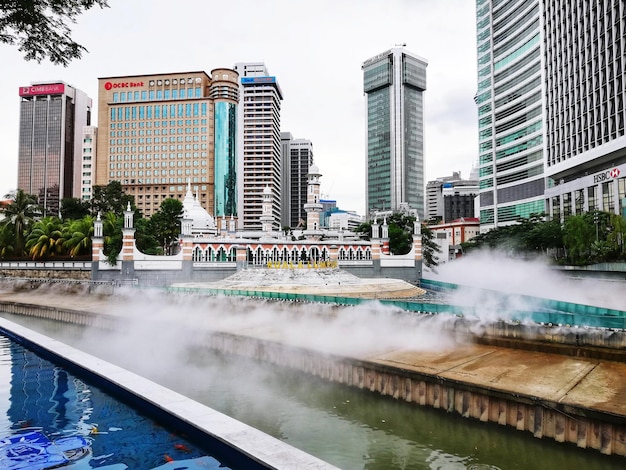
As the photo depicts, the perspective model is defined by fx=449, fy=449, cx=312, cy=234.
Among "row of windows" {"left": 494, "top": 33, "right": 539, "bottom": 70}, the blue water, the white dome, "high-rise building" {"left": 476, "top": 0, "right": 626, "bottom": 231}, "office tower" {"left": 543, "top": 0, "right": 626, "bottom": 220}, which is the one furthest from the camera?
"row of windows" {"left": 494, "top": 33, "right": 539, "bottom": 70}

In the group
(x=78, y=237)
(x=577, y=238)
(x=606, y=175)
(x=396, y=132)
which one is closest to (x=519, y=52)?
(x=606, y=175)

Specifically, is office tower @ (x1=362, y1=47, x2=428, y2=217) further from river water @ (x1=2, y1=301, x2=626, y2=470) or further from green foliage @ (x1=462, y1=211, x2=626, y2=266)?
river water @ (x1=2, y1=301, x2=626, y2=470)

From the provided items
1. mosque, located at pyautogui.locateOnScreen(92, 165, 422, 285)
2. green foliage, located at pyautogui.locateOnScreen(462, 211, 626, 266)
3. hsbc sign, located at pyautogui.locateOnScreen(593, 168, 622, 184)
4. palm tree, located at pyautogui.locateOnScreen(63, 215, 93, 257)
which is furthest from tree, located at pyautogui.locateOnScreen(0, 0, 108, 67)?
hsbc sign, located at pyautogui.locateOnScreen(593, 168, 622, 184)

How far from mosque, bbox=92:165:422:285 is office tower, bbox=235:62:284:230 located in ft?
245

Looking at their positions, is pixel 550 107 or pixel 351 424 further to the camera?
pixel 550 107

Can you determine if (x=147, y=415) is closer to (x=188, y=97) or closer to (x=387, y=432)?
(x=387, y=432)

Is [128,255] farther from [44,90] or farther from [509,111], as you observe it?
[44,90]

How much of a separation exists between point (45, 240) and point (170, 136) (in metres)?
84.6

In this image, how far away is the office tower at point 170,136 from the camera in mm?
135000

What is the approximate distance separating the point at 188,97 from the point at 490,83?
283 ft

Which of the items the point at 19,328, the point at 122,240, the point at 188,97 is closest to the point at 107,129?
the point at 188,97

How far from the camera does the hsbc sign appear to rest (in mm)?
56094

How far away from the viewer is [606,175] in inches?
2292

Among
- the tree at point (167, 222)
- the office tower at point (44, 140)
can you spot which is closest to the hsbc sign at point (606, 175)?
the tree at point (167, 222)
